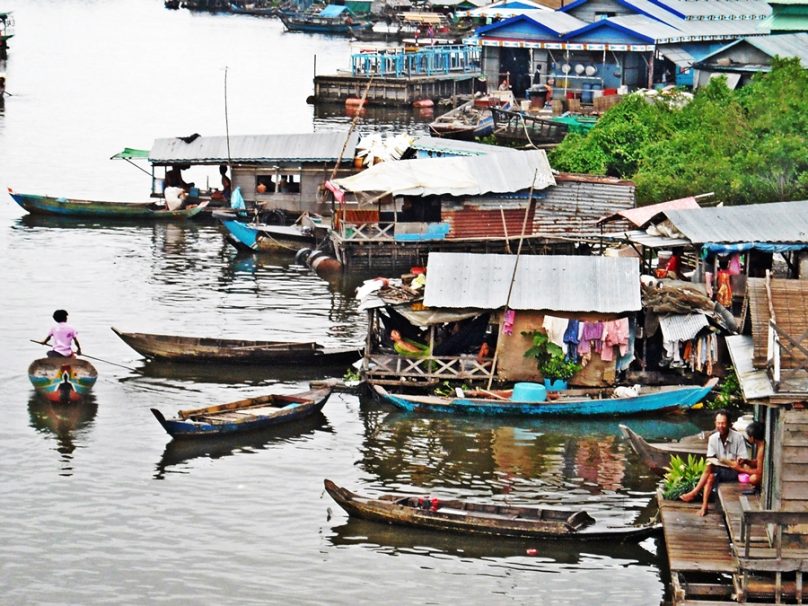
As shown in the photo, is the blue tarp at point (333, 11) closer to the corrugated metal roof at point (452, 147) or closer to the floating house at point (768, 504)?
the corrugated metal roof at point (452, 147)

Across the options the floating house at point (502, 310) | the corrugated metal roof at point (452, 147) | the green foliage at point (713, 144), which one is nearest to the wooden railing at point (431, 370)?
the floating house at point (502, 310)

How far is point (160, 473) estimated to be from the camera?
2378 cm

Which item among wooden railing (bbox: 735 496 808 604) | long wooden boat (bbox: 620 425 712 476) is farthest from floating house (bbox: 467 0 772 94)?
wooden railing (bbox: 735 496 808 604)

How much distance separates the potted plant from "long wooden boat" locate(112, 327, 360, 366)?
4.32 metres

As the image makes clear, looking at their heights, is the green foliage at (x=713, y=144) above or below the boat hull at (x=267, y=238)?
above

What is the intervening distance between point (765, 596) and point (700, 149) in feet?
76.8

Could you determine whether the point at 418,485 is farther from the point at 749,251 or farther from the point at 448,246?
the point at 448,246

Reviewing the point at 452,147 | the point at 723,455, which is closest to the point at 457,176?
the point at 452,147

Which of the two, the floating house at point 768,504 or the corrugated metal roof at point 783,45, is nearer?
the floating house at point 768,504

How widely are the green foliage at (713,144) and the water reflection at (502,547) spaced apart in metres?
16.1

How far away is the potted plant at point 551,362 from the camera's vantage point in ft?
86.8

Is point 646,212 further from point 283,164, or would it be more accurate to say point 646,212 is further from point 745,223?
point 283,164

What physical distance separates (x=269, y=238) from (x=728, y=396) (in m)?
17.8

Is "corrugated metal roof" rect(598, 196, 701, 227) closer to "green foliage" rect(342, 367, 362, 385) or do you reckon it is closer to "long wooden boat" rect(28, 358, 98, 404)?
"green foliage" rect(342, 367, 362, 385)
